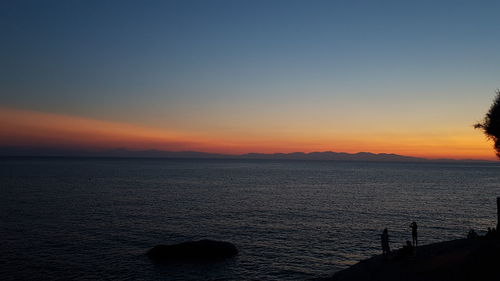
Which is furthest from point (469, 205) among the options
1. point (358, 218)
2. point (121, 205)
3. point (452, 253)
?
point (121, 205)

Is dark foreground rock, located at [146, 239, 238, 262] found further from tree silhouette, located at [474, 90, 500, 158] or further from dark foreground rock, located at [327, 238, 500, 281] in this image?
tree silhouette, located at [474, 90, 500, 158]

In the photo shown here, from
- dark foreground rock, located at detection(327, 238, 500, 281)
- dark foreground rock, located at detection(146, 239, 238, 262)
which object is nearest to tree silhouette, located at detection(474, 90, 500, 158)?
dark foreground rock, located at detection(327, 238, 500, 281)

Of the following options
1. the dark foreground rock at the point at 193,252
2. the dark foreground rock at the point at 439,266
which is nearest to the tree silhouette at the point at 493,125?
the dark foreground rock at the point at 439,266

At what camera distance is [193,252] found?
34344 millimetres

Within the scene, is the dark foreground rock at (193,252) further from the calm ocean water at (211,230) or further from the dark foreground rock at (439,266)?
the dark foreground rock at (439,266)

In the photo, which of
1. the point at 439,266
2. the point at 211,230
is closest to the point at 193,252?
the point at 211,230

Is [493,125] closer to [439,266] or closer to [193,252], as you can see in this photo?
[439,266]

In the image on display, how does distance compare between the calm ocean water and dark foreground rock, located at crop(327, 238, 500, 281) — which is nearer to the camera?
dark foreground rock, located at crop(327, 238, 500, 281)

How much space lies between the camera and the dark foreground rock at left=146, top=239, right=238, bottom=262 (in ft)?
110

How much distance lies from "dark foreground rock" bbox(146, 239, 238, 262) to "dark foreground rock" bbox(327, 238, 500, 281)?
13.0 meters

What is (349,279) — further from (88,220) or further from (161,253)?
(88,220)

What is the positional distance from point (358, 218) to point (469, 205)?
31674mm

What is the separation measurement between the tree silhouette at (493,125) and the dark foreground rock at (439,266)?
29.3 ft

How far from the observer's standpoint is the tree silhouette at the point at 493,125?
96.0ft
